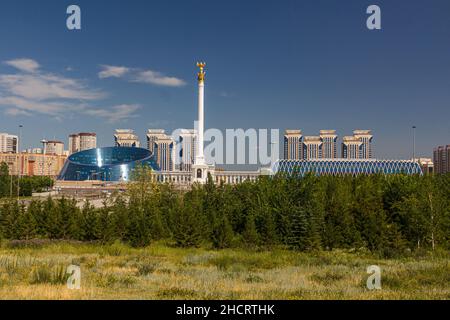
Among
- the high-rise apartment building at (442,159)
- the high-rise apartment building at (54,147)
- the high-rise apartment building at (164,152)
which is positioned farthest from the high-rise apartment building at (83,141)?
the high-rise apartment building at (442,159)

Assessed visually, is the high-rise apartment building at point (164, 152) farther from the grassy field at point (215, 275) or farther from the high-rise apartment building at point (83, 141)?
the grassy field at point (215, 275)

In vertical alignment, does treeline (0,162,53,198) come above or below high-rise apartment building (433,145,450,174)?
below

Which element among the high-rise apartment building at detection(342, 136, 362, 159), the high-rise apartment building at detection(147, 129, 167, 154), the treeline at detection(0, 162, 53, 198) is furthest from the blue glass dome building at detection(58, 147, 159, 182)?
the high-rise apartment building at detection(342, 136, 362, 159)

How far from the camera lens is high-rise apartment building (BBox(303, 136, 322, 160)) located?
15312 cm

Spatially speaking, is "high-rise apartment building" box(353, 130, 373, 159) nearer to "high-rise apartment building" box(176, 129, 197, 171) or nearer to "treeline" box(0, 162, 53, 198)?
"high-rise apartment building" box(176, 129, 197, 171)

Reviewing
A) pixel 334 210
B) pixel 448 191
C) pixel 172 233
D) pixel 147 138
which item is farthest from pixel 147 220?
pixel 147 138

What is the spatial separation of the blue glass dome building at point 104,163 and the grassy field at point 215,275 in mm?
84779

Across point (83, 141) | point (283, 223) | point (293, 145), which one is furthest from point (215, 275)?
point (83, 141)

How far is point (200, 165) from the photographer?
76000mm

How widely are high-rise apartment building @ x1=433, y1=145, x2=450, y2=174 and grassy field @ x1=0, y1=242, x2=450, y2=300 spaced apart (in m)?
114

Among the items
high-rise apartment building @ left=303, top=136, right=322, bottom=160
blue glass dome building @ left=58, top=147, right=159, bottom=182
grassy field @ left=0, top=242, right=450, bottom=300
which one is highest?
high-rise apartment building @ left=303, top=136, right=322, bottom=160

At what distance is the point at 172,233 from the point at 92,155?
10217 cm

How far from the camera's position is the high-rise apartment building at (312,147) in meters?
153
